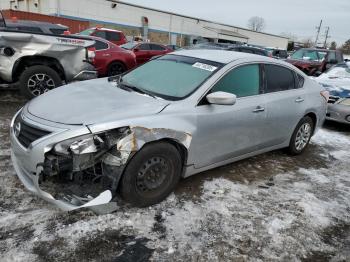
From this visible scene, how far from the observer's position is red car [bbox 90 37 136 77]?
31.1 feet

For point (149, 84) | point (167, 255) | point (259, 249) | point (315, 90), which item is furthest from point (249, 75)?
point (167, 255)

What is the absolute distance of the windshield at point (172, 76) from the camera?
12.3ft

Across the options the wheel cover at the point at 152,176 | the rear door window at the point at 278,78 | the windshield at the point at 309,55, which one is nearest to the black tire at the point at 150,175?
the wheel cover at the point at 152,176

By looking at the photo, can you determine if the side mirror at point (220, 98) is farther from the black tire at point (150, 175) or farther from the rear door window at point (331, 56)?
the rear door window at point (331, 56)

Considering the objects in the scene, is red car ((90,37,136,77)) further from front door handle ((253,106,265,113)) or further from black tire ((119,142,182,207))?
black tire ((119,142,182,207))

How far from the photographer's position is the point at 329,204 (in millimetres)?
3979

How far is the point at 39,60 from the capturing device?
6566 millimetres

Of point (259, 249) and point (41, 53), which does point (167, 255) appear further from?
point (41, 53)

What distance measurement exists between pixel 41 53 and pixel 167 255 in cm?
512

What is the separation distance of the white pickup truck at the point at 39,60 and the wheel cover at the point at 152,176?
406 centimetres

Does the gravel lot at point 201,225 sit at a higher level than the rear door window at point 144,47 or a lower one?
lower

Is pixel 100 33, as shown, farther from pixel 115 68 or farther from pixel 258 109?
pixel 258 109

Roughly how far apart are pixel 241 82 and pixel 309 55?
37.9ft

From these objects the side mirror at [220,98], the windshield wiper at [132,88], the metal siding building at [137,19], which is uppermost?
the metal siding building at [137,19]
